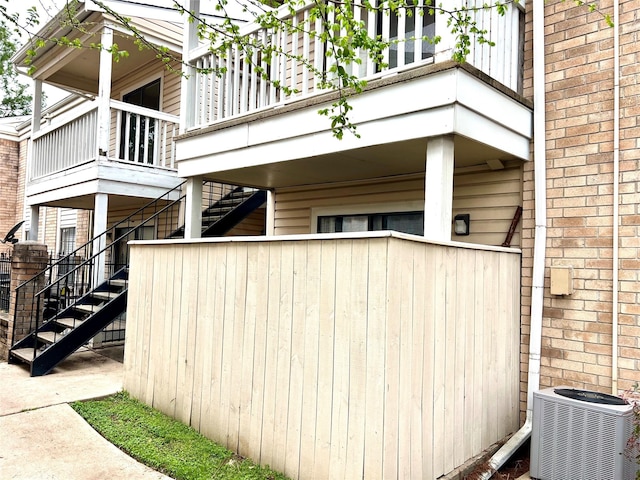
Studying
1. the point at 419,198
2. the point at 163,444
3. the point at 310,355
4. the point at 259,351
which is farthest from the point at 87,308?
the point at 419,198

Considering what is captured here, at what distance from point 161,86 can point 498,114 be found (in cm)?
830

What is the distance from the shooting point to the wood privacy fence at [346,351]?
114 inches

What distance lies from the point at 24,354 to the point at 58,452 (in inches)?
134

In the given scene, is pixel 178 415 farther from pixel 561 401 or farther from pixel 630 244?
pixel 630 244

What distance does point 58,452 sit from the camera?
378cm

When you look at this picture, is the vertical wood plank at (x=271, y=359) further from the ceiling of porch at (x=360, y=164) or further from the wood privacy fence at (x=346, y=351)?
the ceiling of porch at (x=360, y=164)

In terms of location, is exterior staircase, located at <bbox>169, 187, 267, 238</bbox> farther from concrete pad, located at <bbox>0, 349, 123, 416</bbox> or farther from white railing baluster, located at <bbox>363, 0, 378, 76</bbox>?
white railing baluster, located at <bbox>363, 0, 378, 76</bbox>

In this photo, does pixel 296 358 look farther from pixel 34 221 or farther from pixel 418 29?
pixel 34 221

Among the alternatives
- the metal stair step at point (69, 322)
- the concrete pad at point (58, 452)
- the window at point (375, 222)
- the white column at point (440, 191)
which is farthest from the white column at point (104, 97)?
the white column at point (440, 191)

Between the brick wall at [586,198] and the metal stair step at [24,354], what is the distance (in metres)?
6.13

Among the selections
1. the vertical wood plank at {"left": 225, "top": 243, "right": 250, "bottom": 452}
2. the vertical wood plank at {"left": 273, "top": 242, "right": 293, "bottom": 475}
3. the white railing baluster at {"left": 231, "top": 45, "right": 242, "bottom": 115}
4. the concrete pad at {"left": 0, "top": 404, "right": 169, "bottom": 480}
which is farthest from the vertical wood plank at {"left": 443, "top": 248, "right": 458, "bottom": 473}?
the white railing baluster at {"left": 231, "top": 45, "right": 242, "bottom": 115}

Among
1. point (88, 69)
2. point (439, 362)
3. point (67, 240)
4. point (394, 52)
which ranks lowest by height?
point (439, 362)

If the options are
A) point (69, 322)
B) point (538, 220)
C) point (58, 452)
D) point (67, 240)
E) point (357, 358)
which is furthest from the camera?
point (67, 240)

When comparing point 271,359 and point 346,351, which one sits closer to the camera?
point 346,351
